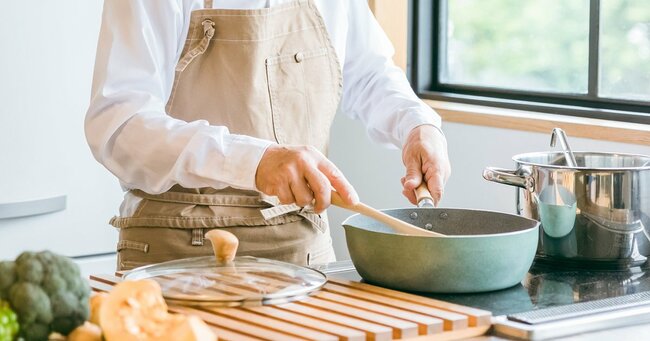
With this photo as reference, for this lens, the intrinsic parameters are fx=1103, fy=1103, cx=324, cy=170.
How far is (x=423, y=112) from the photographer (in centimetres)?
186

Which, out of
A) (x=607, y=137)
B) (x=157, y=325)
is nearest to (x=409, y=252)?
(x=157, y=325)

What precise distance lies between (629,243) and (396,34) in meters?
1.68

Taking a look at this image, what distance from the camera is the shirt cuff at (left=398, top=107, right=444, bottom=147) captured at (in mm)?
1828

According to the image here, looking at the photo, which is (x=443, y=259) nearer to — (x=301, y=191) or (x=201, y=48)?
(x=301, y=191)

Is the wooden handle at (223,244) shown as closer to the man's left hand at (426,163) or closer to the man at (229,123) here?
the man at (229,123)

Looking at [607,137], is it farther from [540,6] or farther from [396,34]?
[396,34]

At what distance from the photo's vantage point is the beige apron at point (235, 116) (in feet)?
5.49

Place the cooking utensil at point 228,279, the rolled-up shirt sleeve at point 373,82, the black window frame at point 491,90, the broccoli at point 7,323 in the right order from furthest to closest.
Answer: the black window frame at point 491,90, the rolled-up shirt sleeve at point 373,82, the cooking utensil at point 228,279, the broccoli at point 7,323

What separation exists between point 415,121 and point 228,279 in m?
0.61

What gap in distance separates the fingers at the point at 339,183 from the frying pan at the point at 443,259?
39 millimetres

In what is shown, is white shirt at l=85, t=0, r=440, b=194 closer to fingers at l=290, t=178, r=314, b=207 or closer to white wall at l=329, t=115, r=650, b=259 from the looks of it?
fingers at l=290, t=178, r=314, b=207

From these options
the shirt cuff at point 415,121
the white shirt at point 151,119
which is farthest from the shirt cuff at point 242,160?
the shirt cuff at point 415,121

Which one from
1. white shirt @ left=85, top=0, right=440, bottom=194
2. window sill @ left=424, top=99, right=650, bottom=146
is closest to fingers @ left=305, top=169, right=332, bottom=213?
white shirt @ left=85, top=0, right=440, bottom=194

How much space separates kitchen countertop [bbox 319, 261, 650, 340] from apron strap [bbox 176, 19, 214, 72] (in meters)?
0.39
